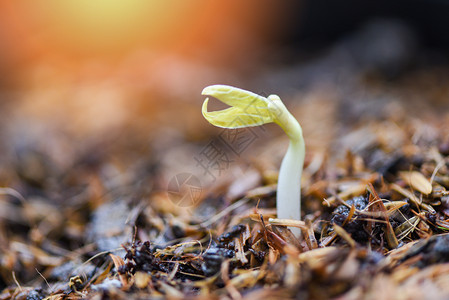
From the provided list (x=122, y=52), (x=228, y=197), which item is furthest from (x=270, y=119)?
(x=122, y=52)

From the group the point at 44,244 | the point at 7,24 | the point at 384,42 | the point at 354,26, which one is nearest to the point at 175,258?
the point at 44,244

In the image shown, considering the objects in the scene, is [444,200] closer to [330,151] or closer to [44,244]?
[330,151]

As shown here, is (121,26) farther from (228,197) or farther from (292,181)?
(292,181)

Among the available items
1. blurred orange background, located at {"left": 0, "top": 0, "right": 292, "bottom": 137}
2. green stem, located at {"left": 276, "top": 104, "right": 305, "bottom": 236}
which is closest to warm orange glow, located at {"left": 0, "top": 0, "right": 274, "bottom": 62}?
blurred orange background, located at {"left": 0, "top": 0, "right": 292, "bottom": 137}

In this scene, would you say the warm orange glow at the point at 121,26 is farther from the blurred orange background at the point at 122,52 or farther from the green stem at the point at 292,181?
the green stem at the point at 292,181

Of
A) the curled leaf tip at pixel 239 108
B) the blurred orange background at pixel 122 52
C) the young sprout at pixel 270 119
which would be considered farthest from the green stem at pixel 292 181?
the blurred orange background at pixel 122 52

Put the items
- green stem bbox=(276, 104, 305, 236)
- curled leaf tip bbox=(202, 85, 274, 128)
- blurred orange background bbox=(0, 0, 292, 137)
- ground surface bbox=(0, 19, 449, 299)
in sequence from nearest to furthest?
ground surface bbox=(0, 19, 449, 299) → curled leaf tip bbox=(202, 85, 274, 128) → green stem bbox=(276, 104, 305, 236) → blurred orange background bbox=(0, 0, 292, 137)

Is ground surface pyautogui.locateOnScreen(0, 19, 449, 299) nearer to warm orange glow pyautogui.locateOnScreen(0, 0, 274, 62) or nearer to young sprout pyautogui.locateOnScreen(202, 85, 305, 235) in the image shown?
young sprout pyautogui.locateOnScreen(202, 85, 305, 235)
